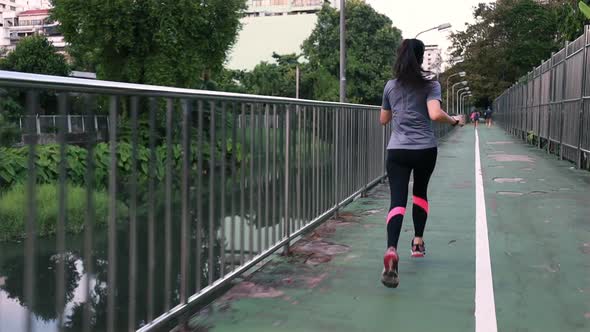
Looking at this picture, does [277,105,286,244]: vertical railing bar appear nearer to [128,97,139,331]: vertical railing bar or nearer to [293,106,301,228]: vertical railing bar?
[293,106,301,228]: vertical railing bar

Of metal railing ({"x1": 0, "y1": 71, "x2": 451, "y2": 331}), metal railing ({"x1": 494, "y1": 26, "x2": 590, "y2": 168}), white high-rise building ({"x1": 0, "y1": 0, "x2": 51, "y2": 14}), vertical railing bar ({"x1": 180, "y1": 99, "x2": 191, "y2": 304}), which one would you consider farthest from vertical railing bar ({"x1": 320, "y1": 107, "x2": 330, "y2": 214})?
white high-rise building ({"x1": 0, "y1": 0, "x2": 51, "y2": 14})

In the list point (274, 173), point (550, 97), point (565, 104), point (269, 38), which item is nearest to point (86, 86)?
point (274, 173)

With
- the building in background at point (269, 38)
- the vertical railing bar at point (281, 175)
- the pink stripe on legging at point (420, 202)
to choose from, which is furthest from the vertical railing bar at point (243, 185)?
the building in background at point (269, 38)

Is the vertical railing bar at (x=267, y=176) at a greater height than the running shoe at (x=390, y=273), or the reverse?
the vertical railing bar at (x=267, y=176)

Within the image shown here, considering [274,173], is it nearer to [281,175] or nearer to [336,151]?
[281,175]

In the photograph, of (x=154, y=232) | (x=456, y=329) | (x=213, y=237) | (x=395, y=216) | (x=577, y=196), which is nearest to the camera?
(x=154, y=232)

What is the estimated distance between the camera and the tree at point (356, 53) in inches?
1992

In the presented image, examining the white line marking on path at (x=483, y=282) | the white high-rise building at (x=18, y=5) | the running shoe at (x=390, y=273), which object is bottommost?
the white line marking on path at (x=483, y=282)

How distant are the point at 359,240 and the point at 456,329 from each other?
2681 mm

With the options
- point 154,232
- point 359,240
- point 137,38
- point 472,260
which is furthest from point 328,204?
point 137,38

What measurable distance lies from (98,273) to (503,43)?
8044 cm

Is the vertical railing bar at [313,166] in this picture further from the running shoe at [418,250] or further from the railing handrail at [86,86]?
the railing handrail at [86,86]

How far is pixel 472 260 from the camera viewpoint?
5.53 m

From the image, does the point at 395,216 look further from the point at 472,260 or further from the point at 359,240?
the point at 359,240
